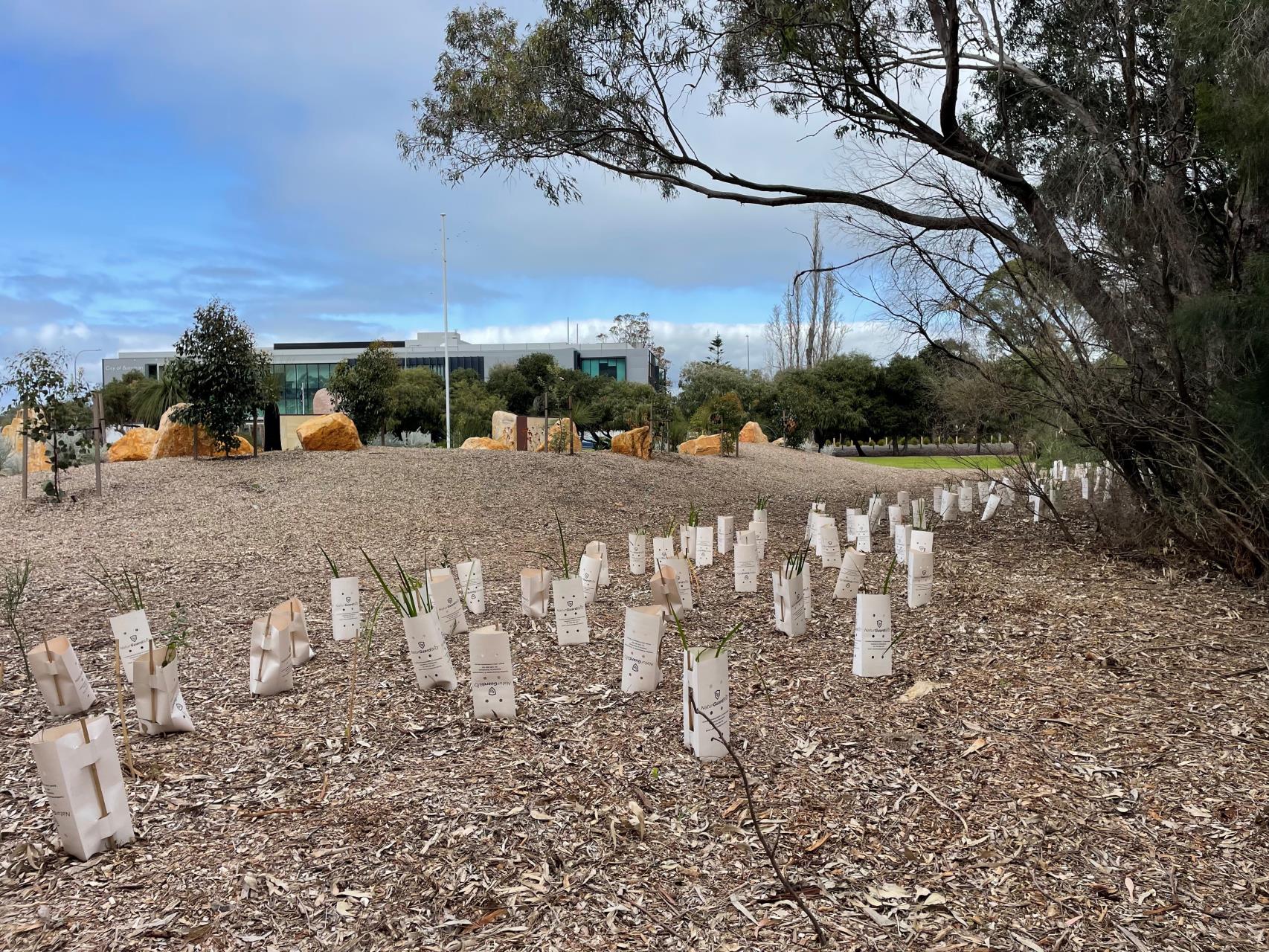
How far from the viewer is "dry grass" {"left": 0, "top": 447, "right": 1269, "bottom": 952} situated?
2.11m

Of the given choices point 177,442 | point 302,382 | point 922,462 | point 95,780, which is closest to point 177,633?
point 95,780

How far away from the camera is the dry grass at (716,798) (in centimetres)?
211

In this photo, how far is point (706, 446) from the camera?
17.5 metres

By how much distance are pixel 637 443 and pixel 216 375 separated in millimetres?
6203

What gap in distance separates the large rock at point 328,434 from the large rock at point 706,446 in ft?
21.8

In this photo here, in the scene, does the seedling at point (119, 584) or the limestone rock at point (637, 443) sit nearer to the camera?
the seedling at point (119, 584)

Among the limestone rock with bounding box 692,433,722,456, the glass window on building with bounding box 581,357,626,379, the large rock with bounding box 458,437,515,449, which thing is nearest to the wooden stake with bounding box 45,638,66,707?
the large rock with bounding box 458,437,515,449

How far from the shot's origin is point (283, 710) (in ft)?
10.9

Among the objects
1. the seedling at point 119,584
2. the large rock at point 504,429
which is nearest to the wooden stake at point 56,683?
the seedling at point 119,584

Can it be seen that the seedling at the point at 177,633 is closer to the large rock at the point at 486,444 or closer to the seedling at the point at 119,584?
the seedling at the point at 119,584

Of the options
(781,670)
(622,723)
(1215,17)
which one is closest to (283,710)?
(622,723)

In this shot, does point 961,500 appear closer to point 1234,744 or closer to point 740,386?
point 1234,744

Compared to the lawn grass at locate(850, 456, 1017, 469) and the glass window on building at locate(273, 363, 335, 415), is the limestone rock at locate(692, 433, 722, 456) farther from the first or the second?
the glass window on building at locate(273, 363, 335, 415)

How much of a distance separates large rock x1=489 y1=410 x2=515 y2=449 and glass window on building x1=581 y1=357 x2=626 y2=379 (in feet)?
150
